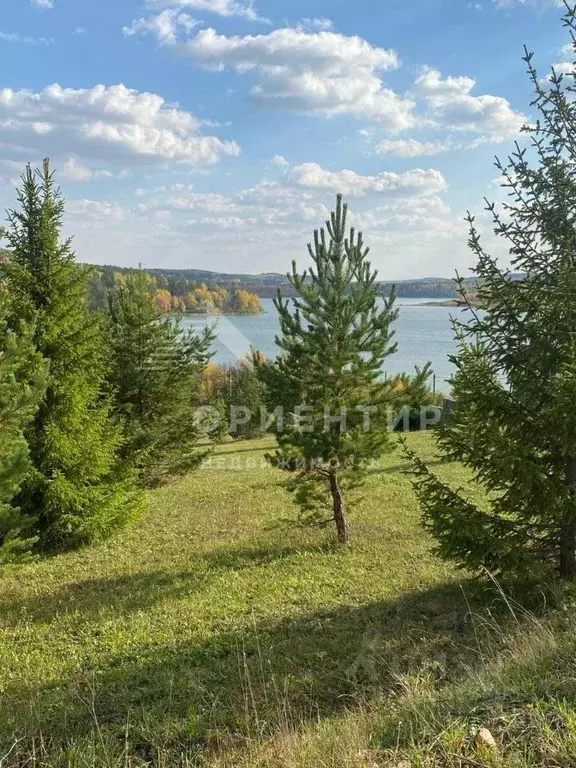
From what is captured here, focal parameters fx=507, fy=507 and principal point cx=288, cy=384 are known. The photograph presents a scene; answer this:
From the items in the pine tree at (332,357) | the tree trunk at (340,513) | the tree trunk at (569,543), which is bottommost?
the tree trunk at (340,513)

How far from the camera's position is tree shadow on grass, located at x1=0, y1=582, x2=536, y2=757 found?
4.34m

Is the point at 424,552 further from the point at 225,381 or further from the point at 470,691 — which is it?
A: the point at 225,381

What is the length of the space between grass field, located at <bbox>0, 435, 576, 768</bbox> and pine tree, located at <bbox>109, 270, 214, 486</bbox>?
Result: 4934mm

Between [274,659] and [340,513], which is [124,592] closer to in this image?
[274,659]

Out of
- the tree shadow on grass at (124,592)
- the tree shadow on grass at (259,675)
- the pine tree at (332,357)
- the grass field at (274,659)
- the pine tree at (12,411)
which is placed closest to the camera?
the grass field at (274,659)

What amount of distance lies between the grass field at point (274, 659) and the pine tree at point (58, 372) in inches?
52.4

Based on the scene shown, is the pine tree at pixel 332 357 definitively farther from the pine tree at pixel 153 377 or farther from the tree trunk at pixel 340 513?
the pine tree at pixel 153 377

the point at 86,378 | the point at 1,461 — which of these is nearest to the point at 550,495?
the point at 1,461

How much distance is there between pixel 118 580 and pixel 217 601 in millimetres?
2685

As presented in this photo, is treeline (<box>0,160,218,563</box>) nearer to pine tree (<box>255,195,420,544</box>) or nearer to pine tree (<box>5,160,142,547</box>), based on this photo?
pine tree (<box>5,160,142,547</box>)

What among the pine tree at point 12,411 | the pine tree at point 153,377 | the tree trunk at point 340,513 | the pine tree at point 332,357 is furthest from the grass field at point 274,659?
the pine tree at point 153,377

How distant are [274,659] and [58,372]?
27.0 feet

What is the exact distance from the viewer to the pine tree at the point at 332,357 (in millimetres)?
10852

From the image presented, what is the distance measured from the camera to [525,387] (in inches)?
240
